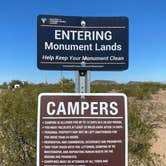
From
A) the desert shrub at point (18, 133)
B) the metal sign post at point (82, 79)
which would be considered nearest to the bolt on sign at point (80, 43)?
the metal sign post at point (82, 79)

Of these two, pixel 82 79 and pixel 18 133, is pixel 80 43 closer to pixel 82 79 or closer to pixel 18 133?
pixel 82 79

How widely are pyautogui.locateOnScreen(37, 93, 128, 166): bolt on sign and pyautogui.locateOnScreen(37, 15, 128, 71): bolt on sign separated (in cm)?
34

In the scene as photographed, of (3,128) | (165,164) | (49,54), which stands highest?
(49,54)

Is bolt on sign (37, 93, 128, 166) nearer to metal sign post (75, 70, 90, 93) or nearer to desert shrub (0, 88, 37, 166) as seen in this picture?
metal sign post (75, 70, 90, 93)

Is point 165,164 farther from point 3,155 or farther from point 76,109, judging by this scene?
point 76,109

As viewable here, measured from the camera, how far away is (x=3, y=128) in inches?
345

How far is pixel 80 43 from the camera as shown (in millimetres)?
5359

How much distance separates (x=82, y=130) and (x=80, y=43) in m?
0.90

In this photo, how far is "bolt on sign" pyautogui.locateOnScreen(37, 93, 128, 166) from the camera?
506cm

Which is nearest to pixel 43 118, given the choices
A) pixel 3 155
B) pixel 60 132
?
pixel 60 132

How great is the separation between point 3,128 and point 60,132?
3863 millimetres

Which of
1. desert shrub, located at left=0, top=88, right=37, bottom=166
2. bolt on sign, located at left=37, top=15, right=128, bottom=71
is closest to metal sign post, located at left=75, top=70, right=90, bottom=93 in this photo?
bolt on sign, located at left=37, top=15, right=128, bottom=71

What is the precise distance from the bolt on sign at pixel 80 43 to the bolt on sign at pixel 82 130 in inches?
13.4

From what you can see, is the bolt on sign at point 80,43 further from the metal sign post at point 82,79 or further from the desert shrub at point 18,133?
the desert shrub at point 18,133
